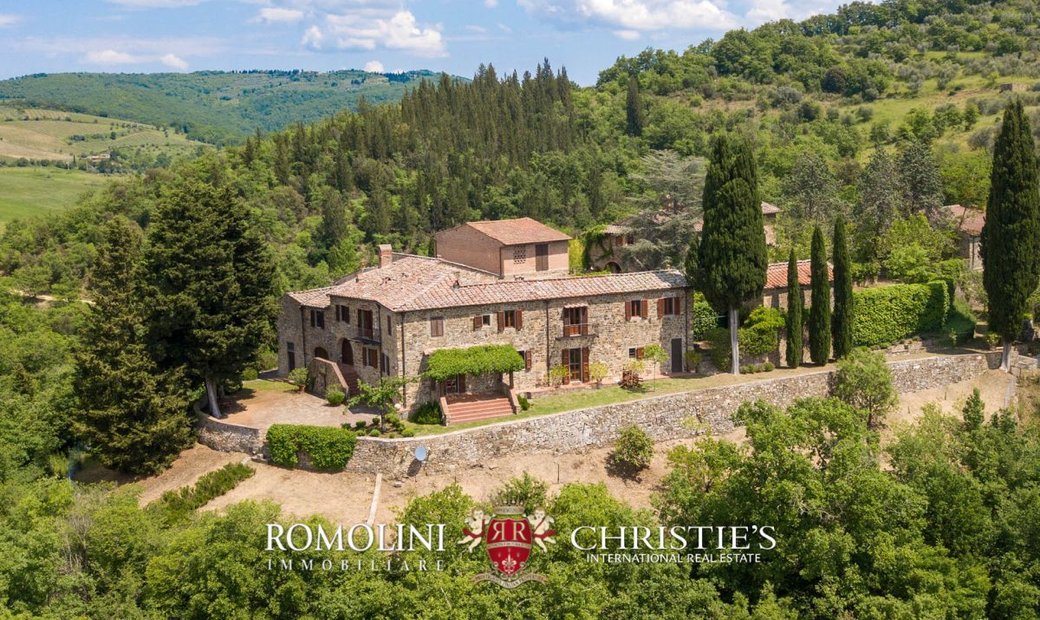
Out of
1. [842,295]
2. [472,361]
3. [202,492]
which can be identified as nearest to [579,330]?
[472,361]

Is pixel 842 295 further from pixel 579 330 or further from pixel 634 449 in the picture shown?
pixel 634 449

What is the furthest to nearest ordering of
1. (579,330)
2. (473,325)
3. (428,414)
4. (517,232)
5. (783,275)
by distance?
(517,232)
(783,275)
(579,330)
(473,325)
(428,414)

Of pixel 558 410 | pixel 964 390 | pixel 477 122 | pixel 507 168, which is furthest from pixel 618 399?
pixel 477 122

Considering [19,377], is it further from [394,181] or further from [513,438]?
[394,181]

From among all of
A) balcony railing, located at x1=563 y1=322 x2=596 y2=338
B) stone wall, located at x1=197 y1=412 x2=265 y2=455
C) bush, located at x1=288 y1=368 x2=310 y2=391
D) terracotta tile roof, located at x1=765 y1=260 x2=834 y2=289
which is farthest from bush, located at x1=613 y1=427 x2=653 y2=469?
bush, located at x1=288 y1=368 x2=310 y2=391

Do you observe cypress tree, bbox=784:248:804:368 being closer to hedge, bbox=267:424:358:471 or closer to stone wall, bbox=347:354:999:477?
stone wall, bbox=347:354:999:477

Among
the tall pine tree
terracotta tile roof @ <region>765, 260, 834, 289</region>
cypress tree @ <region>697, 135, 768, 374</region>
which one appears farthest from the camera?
terracotta tile roof @ <region>765, 260, 834, 289</region>
